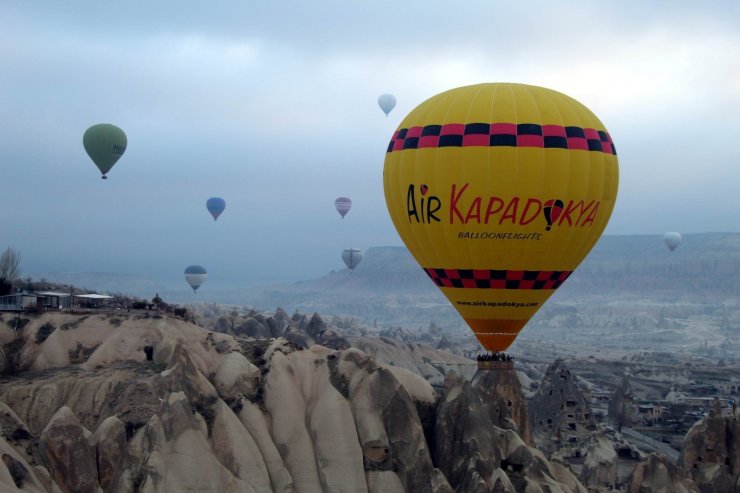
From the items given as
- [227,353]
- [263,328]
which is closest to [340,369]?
[227,353]

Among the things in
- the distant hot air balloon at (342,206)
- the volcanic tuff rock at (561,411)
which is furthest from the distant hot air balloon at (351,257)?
the volcanic tuff rock at (561,411)

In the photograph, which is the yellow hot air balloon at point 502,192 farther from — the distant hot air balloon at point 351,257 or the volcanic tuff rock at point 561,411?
the distant hot air balloon at point 351,257

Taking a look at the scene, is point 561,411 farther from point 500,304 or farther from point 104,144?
point 104,144

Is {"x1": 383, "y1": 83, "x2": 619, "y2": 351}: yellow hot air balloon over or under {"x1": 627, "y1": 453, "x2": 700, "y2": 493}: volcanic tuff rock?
over

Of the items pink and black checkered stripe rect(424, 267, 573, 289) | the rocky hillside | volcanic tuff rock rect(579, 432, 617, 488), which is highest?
pink and black checkered stripe rect(424, 267, 573, 289)

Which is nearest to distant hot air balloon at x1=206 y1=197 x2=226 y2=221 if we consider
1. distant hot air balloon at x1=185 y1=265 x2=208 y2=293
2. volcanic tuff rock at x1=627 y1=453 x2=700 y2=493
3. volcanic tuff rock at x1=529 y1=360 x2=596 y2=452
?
distant hot air balloon at x1=185 y1=265 x2=208 y2=293

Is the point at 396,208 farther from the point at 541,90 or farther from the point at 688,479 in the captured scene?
the point at 688,479

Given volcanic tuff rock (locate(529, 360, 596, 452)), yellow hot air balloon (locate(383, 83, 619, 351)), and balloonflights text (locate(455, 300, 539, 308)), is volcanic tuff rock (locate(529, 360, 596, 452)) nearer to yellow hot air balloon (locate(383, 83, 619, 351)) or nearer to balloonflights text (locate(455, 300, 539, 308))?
balloonflights text (locate(455, 300, 539, 308))
